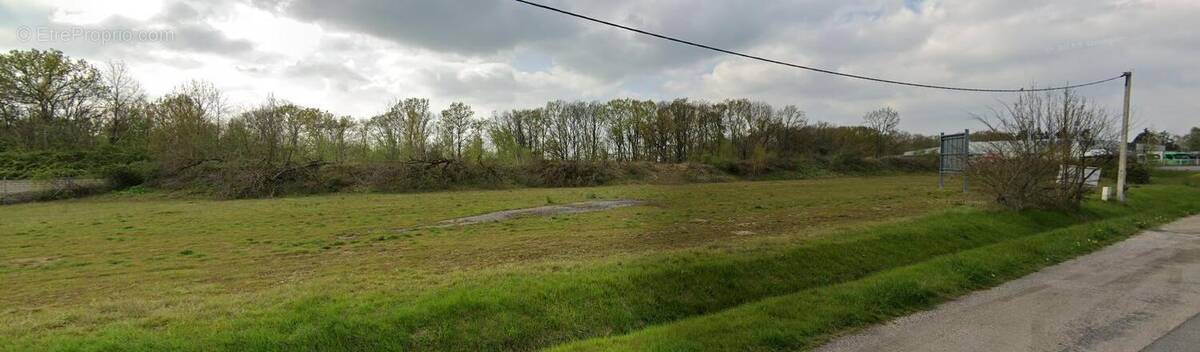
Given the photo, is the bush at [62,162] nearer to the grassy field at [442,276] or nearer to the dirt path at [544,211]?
the grassy field at [442,276]

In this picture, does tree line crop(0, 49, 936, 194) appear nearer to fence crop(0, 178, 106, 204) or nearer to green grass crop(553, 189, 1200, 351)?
fence crop(0, 178, 106, 204)

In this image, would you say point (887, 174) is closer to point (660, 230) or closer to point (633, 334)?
point (660, 230)

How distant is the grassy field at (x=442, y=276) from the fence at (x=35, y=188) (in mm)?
21011

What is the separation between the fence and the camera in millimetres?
31125

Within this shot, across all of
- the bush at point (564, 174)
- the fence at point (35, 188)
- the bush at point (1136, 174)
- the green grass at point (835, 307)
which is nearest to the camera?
the green grass at point (835, 307)

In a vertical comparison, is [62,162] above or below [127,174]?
above

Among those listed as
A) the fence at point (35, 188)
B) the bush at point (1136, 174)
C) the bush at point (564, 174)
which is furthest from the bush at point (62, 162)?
the bush at point (1136, 174)

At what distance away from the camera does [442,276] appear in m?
7.70

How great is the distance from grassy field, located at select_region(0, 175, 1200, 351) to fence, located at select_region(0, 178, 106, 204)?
21011 mm

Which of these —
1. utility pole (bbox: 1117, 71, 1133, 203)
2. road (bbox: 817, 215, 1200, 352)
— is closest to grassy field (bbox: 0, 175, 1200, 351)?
road (bbox: 817, 215, 1200, 352)

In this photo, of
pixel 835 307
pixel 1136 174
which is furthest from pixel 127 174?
pixel 1136 174

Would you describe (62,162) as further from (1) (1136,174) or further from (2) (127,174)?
(1) (1136,174)

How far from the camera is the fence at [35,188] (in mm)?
31125

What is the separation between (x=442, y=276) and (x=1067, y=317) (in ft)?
24.7
